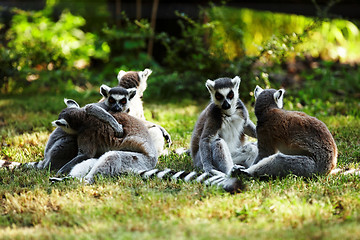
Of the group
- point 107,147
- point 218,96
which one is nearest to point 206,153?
point 218,96

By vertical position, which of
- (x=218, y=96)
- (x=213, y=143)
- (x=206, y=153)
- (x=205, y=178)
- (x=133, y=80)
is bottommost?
(x=205, y=178)

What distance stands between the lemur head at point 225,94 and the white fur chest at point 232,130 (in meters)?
0.10

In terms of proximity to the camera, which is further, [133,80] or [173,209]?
[133,80]

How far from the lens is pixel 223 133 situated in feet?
15.1

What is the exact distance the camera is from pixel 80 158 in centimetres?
445

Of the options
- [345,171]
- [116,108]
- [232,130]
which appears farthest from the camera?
[116,108]

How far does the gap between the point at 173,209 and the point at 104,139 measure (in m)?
1.59

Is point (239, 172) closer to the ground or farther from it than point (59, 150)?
farther from it

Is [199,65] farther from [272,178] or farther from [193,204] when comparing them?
[193,204]

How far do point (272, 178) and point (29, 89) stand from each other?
6.95 meters

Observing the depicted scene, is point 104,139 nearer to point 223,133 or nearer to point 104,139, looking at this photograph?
point 104,139

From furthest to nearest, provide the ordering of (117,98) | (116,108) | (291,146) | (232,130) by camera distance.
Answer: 1. (117,98)
2. (116,108)
3. (232,130)
4. (291,146)

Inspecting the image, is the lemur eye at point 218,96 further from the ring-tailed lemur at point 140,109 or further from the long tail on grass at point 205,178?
the ring-tailed lemur at point 140,109

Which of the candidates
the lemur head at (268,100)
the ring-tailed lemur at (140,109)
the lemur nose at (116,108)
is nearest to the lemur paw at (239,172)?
the lemur head at (268,100)
